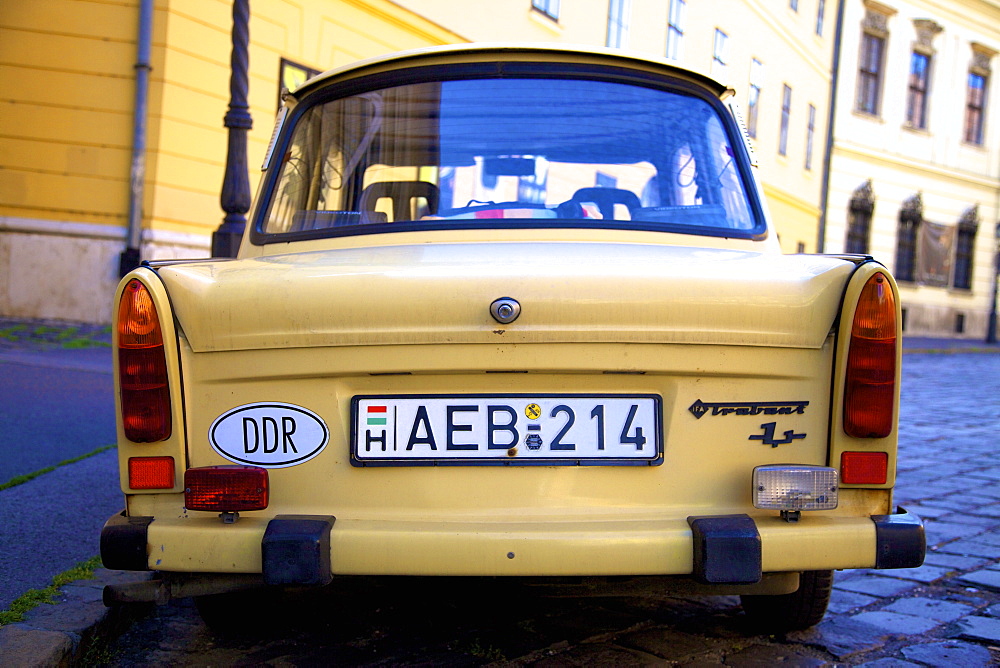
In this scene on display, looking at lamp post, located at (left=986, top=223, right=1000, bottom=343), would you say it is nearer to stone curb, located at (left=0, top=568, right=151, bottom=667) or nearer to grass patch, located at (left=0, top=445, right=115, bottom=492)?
grass patch, located at (left=0, top=445, right=115, bottom=492)

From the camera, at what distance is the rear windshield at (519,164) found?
10.1 ft

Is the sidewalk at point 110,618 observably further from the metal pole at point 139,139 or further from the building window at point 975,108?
the building window at point 975,108

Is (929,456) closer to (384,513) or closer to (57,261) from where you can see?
(384,513)

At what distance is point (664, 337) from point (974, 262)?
34.4m

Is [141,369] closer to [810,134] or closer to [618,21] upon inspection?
[618,21]

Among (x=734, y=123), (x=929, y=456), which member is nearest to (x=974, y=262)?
(x=929, y=456)

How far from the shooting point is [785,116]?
1051 inches

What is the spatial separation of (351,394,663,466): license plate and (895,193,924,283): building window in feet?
101

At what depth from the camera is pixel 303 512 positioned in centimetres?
243

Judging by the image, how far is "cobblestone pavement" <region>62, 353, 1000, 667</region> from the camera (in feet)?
9.60

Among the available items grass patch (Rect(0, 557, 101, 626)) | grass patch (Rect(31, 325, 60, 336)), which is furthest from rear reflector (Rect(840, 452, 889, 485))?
grass patch (Rect(31, 325, 60, 336))

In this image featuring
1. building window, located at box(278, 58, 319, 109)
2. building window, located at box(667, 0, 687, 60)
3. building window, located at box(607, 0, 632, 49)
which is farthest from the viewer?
building window, located at box(667, 0, 687, 60)

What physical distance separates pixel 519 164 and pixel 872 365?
1258mm

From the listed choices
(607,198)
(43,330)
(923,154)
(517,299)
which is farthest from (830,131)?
(517,299)
